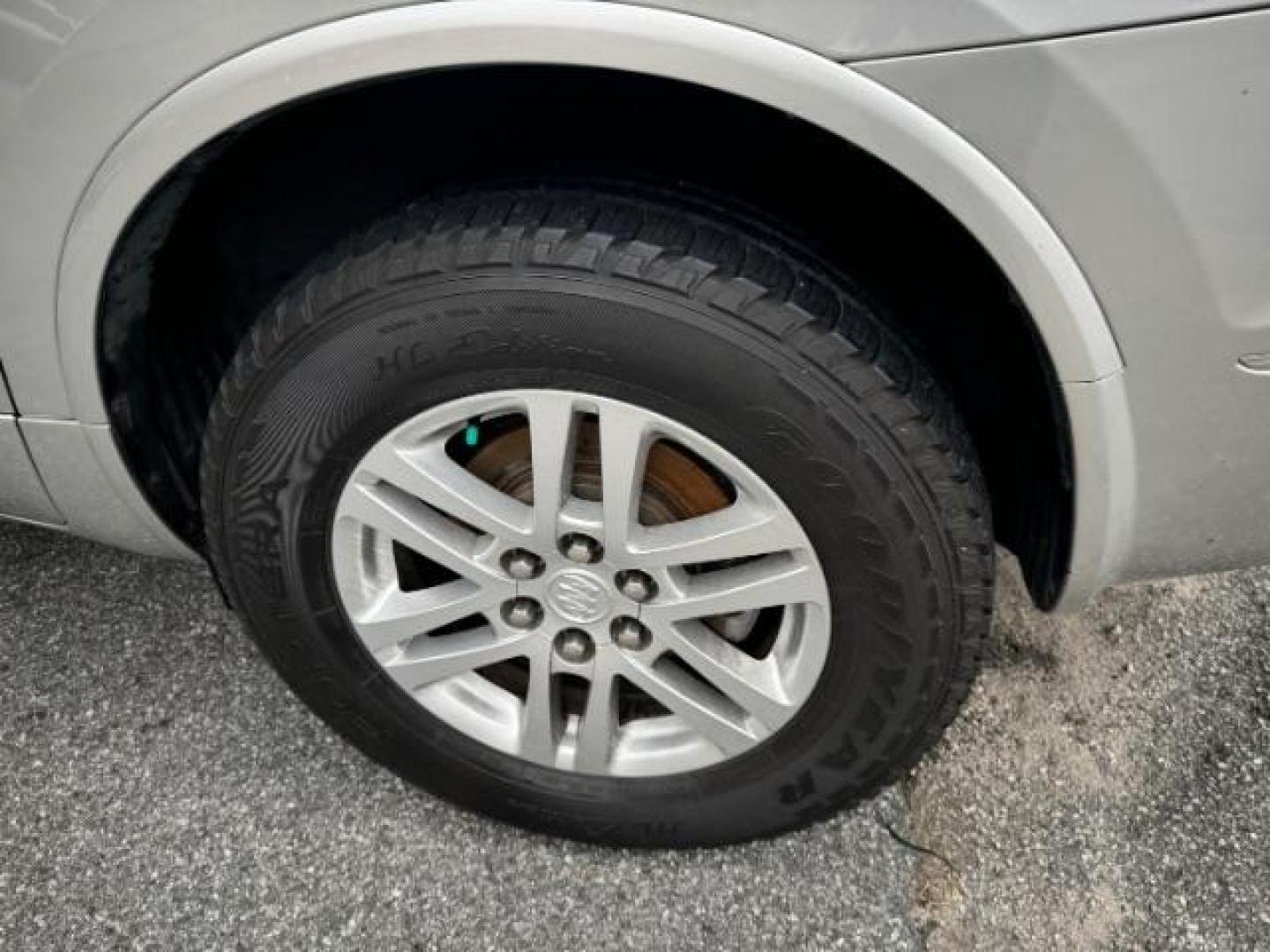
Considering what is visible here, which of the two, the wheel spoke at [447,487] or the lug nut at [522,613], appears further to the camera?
the lug nut at [522,613]

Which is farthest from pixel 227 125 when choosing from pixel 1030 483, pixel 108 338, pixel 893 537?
pixel 1030 483

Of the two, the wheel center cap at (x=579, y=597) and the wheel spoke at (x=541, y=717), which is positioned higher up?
the wheel center cap at (x=579, y=597)

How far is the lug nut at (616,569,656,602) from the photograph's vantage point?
1.56 metres

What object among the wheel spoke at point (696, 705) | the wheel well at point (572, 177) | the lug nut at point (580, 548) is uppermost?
the wheel well at point (572, 177)

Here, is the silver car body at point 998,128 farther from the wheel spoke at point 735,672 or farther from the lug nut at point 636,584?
the lug nut at point 636,584

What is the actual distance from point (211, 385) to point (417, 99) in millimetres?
569

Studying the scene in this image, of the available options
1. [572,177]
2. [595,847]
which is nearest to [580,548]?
[572,177]

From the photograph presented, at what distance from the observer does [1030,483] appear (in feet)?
5.36

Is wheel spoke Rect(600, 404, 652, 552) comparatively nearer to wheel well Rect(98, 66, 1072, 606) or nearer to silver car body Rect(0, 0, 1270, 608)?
wheel well Rect(98, 66, 1072, 606)

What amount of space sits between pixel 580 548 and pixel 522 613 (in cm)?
16

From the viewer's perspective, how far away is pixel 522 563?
1576 millimetres

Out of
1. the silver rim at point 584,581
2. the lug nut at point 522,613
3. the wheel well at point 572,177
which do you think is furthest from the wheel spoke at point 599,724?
the wheel well at point 572,177

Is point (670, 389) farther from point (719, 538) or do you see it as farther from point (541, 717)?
point (541, 717)

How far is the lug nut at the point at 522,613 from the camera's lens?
163 centimetres
